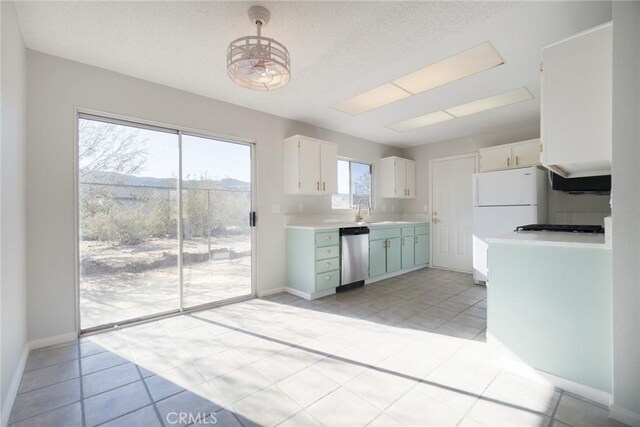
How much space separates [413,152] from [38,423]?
235 inches

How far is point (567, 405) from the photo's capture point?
1554 millimetres

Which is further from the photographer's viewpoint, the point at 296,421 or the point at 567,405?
the point at 567,405

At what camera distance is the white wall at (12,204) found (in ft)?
5.17

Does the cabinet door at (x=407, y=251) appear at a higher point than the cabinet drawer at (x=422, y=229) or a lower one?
lower

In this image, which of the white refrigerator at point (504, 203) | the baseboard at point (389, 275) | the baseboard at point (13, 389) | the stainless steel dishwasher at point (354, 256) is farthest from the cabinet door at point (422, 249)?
the baseboard at point (13, 389)

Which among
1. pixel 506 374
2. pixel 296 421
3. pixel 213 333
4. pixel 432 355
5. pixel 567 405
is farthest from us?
pixel 213 333

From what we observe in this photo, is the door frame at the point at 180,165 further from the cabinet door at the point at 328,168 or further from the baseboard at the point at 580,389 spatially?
the baseboard at the point at 580,389

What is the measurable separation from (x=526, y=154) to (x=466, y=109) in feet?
4.03

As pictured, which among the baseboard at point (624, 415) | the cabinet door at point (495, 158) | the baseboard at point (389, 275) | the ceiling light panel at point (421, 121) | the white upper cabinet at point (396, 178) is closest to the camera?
the baseboard at point (624, 415)

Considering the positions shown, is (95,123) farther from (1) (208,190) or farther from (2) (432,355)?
(2) (432,355)

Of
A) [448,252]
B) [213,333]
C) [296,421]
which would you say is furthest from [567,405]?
[448,252]

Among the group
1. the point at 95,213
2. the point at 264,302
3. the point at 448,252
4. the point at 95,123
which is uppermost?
the point at 95,123

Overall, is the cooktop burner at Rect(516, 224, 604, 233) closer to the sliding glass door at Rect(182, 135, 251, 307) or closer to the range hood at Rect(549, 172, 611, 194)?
the range hood at Rect(549, 172, 611, 194)

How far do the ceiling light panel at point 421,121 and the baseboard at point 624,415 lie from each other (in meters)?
3.33
